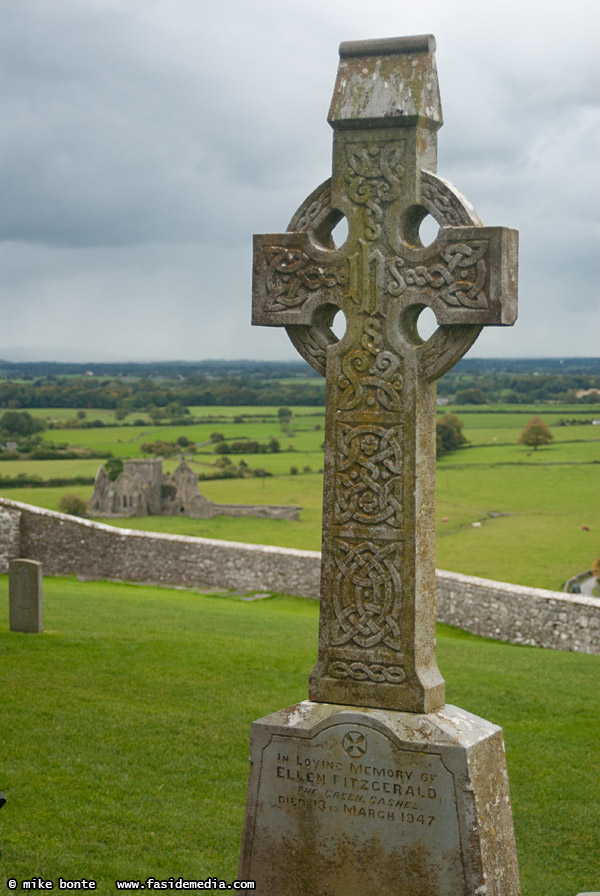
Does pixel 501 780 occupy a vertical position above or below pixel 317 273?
below

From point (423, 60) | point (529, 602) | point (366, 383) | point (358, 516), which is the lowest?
point (529, 602)

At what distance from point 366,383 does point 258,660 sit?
7.85m

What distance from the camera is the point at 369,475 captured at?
5363mm

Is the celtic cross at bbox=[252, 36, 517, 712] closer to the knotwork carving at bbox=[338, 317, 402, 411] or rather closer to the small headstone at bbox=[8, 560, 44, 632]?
the knotwork carving at bbox=[338, 317, 402, 411]

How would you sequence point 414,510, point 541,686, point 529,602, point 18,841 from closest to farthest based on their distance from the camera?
point 414,510
point 18,841
point 541,686
point 529,602

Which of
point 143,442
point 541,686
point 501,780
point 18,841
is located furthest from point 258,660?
point 143,442

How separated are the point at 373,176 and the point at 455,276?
25.7 inches

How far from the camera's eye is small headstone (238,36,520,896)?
204 inches

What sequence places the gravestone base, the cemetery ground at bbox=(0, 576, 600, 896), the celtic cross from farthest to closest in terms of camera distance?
the cemetery ground at bbox=(0, 576, 600, 896), the celtic cross, the gravestone base

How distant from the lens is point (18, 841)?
695 centimetres

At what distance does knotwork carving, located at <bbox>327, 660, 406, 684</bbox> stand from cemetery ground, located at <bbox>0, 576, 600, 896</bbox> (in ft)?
7.07

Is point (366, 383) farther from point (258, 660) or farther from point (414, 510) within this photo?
point (258, 660)

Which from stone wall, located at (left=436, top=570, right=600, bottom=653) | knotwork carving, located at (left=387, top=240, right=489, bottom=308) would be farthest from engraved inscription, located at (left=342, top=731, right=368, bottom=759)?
stone wall, located at (left=436, top=570, right=600, bottom=653)

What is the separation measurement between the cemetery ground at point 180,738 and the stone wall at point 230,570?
1.38 metres
